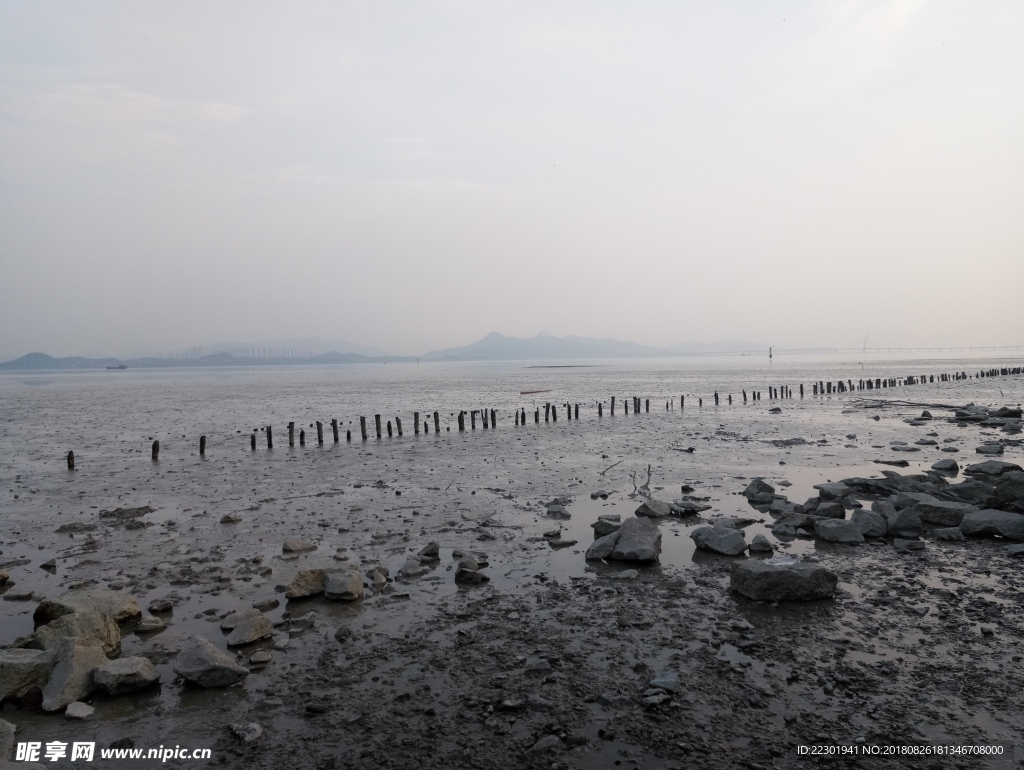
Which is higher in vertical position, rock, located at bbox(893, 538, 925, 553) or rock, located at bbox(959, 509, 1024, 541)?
rock, located at bbox(959, 509, 1024, 541)

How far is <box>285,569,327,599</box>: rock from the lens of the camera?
8.87 m

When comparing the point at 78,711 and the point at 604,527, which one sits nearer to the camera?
the point at 78,711

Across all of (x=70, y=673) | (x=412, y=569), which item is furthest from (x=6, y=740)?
(x=412, y=569)

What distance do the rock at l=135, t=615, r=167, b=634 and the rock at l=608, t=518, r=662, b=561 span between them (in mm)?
6882

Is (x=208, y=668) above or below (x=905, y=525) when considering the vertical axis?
above

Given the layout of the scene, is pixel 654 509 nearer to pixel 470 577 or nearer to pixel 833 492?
pixel 833 492

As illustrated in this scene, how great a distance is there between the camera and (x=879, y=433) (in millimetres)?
26750

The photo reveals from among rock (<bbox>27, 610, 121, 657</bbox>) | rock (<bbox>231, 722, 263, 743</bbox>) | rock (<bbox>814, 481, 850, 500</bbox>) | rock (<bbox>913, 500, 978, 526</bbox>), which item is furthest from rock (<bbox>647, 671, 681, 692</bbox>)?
rock (<bbox>814, 481, 850, 500</bbox>)

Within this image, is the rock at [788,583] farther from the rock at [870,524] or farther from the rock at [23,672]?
the rock at [23,672]

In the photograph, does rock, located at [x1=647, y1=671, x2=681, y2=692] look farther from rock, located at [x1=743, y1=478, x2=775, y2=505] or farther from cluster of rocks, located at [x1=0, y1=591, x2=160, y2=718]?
rock, located at [x1=743, y1=478, x2=775, y2=505]

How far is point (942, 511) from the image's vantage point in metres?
11.8

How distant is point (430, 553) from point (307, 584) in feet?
7.93

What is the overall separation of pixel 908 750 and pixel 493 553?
275 inches

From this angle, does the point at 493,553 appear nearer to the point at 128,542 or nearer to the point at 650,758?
the point at 650,758
